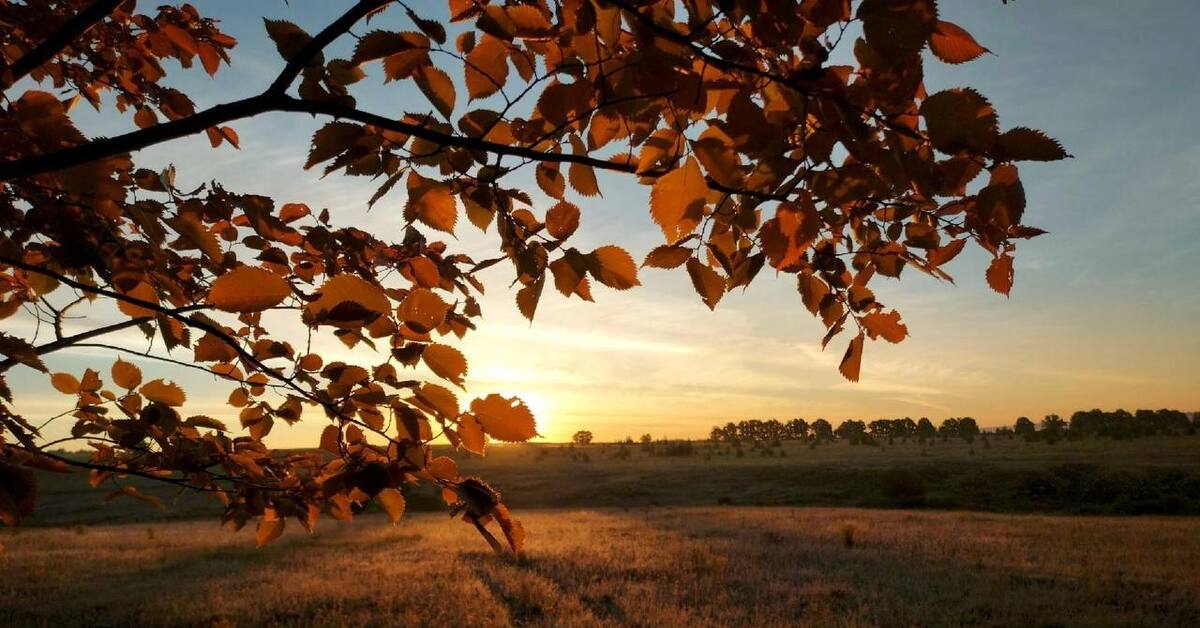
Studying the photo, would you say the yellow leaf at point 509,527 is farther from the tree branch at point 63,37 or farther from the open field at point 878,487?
the open field at point 878,487

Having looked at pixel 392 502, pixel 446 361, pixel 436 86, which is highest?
pixel 436 86

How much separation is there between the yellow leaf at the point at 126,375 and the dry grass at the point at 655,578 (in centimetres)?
933

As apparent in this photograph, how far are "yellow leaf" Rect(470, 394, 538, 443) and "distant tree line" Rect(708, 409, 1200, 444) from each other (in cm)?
6633

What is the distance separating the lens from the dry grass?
33.9 ft

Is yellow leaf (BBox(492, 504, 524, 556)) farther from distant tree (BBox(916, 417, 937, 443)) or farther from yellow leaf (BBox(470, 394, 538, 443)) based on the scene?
distant tree (BBox(916, 417, 937, 443))

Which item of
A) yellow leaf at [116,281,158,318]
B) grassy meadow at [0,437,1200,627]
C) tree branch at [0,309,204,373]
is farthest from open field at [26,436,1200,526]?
yellow leaf at [116,281,158,318]

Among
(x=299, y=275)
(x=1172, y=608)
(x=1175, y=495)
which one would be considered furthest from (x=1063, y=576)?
(x=1175, y=495)

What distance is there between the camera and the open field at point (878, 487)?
26.6m

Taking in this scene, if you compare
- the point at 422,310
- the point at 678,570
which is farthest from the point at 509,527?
the point at 678,570

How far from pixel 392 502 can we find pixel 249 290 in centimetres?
60

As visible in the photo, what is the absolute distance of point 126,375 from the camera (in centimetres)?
179

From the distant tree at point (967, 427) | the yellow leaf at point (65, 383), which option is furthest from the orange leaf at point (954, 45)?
the distant tree at point (967, 427)

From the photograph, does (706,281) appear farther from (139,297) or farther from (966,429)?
(966,429)

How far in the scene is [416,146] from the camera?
1144 mm
